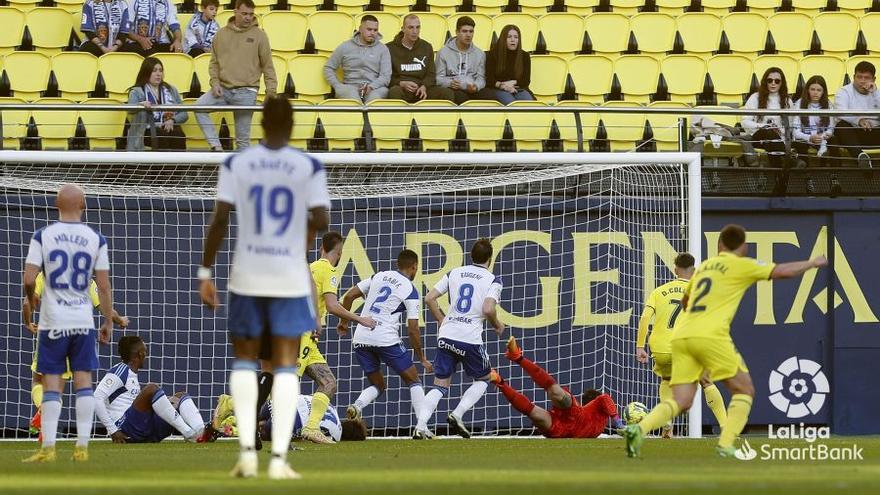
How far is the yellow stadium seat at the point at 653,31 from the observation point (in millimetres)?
19125

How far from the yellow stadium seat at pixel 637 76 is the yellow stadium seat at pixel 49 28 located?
674 cm

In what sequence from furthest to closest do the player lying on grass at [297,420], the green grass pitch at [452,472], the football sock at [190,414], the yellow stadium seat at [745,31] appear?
the yellow stadium seat at [745,31] < the football sock at [190,414] < the player lying on grass at [297,420] < the green grass pitch at [452,472]

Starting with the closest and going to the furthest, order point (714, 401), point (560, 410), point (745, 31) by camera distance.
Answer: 1. point (714, 401)
2. point (560, 410)
3. point (745, 31)

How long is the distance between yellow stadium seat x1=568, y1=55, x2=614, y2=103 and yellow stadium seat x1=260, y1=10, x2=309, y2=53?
131 inches

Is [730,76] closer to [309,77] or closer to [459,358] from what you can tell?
[309,77]

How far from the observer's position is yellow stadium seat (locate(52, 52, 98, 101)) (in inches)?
687

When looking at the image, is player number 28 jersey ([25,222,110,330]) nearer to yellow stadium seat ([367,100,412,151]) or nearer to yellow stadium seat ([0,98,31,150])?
yellow stadium seat ([0,98,31,150])

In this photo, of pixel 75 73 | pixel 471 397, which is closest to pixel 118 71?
pixel 75 73

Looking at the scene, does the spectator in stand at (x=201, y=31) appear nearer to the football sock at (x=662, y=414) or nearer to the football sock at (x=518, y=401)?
the football sock at (x=518, y=401)

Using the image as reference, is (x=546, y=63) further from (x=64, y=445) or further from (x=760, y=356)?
(x=64, y=445)

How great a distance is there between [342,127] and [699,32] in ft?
17.7

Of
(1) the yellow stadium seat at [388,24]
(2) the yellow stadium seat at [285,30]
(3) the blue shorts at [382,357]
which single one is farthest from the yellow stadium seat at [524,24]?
(3) the blue shorts at [382,357]

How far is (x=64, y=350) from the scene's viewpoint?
33.6 ft

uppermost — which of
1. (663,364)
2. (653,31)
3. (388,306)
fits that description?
(653,31)
